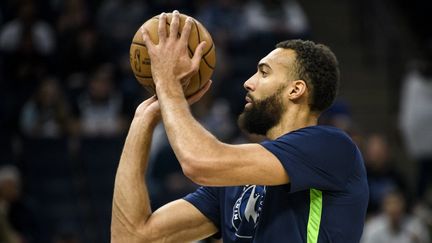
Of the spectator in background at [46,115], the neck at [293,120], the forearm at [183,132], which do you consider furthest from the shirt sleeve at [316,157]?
the spectator in background at [46,115]

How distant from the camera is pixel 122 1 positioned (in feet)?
42.3

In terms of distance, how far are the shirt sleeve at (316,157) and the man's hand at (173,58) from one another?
17.7 inches

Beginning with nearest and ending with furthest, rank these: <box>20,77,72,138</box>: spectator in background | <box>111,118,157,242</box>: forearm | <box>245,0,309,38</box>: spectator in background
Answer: <box>111,118,157,242</box>: forearm
<box>20,77,72,138</box>: spectator in background
<box>245,0,309,38</box>: spectator in background

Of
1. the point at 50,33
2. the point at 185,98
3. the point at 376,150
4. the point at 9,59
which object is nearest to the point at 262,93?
the point at 185,98

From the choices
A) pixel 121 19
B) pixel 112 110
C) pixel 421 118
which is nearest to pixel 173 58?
pixel 112 110

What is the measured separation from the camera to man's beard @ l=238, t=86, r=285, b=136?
4188 millimetres

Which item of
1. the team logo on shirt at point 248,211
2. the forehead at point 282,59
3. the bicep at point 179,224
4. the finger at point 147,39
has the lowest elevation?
the bicep at point 179,224

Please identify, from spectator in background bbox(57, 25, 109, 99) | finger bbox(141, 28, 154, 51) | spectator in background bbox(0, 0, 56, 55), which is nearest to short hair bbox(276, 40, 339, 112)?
finger bbox(141, 28, 154, 51)

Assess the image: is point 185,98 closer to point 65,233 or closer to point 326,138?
point 326,138

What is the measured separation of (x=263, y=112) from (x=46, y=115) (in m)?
7.04

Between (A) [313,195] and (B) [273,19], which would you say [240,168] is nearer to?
(A) [313,195]

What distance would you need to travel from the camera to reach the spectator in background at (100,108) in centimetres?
1103

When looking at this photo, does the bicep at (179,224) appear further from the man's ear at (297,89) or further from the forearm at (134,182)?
the man's ear at (297,89)

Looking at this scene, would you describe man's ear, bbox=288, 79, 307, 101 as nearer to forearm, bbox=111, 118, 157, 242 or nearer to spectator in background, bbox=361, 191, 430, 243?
forearm, bbox=111, 118, 157, 242
